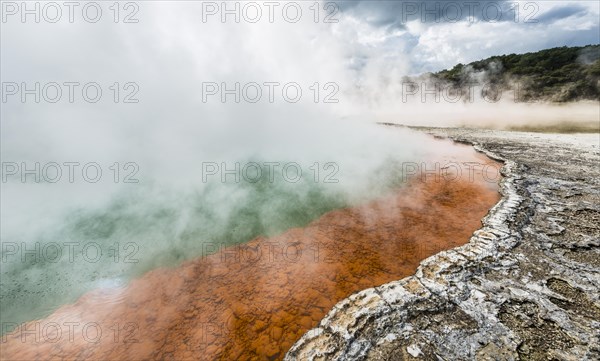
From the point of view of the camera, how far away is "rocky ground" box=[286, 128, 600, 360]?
323 centimetres

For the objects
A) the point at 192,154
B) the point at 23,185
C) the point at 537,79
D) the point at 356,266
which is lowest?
the point at 356,266

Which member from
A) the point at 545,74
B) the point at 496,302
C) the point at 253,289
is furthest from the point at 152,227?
the point at 545,74

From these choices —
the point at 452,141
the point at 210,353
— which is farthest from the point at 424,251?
the point at 452,141

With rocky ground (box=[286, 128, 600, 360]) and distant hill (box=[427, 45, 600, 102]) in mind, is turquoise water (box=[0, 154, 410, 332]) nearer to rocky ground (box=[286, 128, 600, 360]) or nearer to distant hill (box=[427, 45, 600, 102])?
rocky ground (box=[286, 128, 600, 360])

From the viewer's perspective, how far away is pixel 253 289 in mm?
5098

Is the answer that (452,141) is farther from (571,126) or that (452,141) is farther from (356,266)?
(356,266)

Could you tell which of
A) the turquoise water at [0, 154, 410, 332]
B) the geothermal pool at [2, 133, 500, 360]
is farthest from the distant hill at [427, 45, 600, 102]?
the geothermal pool at [2, 133, 500, 360]

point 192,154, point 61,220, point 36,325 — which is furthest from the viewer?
point 192,154

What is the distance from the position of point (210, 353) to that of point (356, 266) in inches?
114

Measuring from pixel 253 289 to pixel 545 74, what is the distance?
35967 mm

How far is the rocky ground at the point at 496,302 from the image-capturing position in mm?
3232

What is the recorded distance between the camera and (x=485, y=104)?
27.8 meters

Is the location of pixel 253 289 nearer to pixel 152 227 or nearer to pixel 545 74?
pixel 152 227

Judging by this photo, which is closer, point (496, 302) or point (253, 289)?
point (496, 302)
